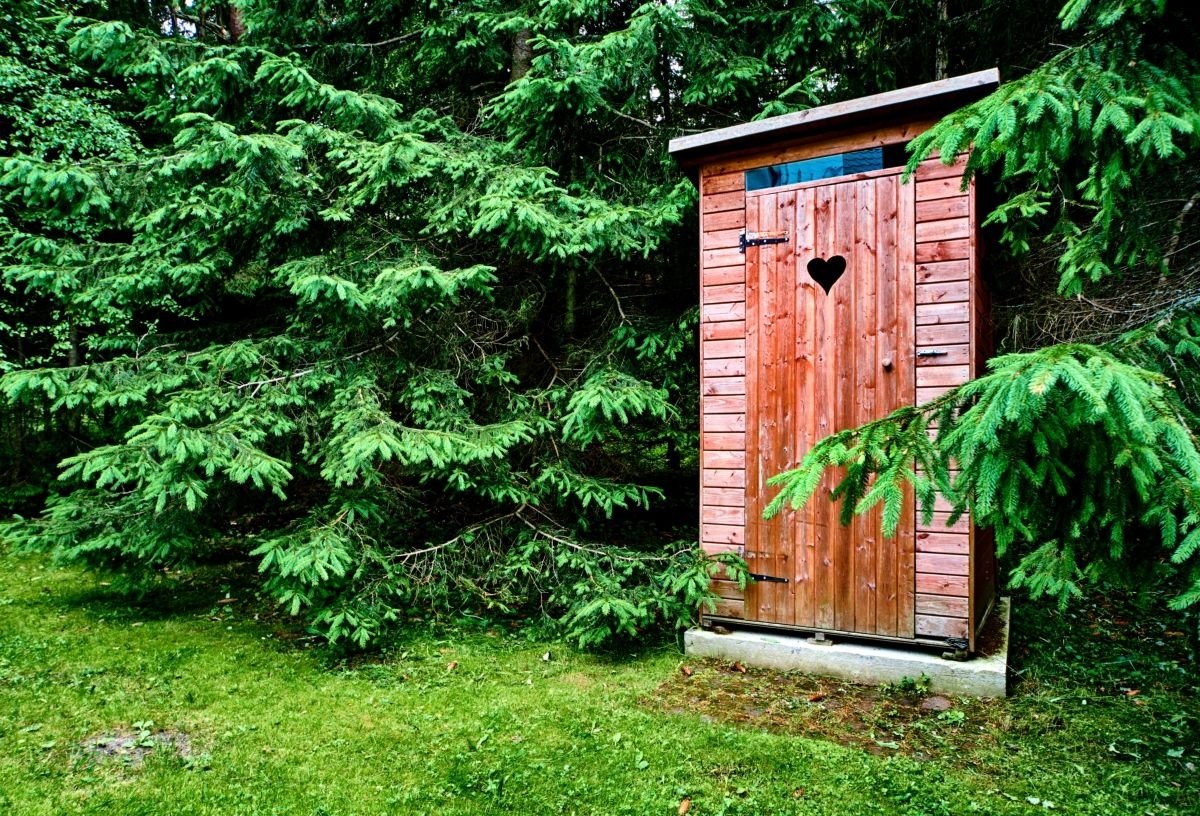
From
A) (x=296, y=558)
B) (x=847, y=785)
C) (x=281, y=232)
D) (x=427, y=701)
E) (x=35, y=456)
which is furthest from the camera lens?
(x=35, y=456)

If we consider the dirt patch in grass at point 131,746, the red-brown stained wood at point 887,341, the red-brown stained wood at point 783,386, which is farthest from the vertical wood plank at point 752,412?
the dirt patch in grass at point 131,746

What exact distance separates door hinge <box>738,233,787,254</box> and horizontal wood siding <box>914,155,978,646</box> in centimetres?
83

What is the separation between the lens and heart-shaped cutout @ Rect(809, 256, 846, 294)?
4480 millimetres

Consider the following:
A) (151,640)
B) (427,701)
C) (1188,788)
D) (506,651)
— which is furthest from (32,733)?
(1188,788)

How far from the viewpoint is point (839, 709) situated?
396 cm

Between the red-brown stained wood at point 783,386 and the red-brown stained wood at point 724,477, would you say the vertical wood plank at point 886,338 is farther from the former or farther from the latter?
the red-brown stained wood at point 724,477

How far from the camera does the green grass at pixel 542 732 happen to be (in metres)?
3.06

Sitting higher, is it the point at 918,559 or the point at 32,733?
the point at 918,559

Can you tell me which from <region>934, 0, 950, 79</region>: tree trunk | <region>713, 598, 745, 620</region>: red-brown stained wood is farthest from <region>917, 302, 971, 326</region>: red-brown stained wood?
<region>934, 0, 950, 79</region>: tree trunk

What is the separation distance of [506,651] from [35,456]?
24.3 ft

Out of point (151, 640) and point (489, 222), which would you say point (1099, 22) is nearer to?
point (489, 222)

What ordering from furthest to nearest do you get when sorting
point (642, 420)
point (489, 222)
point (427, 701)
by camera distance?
point (642, 420) < point (489, 222) < point (427, 701)

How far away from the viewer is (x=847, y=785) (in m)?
3.12

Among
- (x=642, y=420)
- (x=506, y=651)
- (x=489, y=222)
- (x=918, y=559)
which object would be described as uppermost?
(x=489, y=222)
